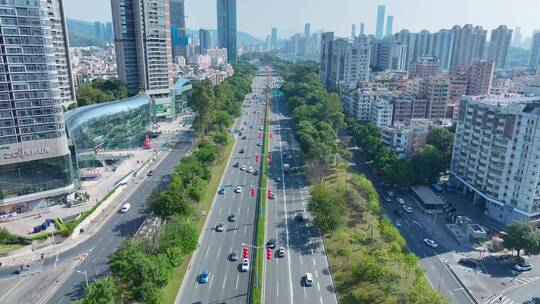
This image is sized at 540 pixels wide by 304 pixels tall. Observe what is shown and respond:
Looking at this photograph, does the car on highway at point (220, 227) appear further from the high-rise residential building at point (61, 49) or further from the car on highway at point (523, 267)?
the high-rise residential building at point (61, 49)

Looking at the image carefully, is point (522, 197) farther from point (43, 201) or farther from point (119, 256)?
point (43, 201)

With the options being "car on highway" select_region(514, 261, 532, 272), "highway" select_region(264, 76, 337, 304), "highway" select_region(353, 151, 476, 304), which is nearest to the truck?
"highway" select_region(264, 76, 337, 304)

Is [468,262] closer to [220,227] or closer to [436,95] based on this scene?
[220,227]

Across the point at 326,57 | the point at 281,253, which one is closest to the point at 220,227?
the point at 281,253

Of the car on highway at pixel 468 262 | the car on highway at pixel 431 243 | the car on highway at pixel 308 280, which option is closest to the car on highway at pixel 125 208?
the car on highway at pixel 308 280

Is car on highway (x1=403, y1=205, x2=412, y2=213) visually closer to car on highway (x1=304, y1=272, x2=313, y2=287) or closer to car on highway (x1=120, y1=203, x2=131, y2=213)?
car on highway (x1=304, y1=272, x2=313, y2=287)

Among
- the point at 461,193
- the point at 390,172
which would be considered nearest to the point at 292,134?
the point at 390,172
